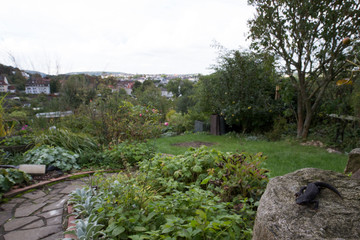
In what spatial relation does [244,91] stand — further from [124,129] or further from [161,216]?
[161,216]

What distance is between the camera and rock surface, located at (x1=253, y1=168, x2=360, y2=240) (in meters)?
0.95

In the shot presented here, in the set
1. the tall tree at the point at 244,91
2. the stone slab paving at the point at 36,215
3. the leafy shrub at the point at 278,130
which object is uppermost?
the tall tree at the point at 244,91

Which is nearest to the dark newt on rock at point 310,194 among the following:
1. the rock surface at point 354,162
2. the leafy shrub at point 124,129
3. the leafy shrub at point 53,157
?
the rock surface at point 354,162

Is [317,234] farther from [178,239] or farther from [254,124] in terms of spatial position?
[254,124]

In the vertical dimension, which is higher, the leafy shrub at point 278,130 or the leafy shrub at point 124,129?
the leafy shrub at point 124,129

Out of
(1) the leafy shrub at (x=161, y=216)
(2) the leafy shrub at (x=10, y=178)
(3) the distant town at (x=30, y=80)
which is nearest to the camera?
(1) the leafy shrub at (x=161, y=216)

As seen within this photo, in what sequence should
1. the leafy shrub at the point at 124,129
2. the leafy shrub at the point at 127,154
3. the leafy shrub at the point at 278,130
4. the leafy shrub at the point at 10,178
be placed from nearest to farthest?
1. the leafy shrub at the point at 10,178
2. the leafy shrub at the point at 127,154
3. the leafy shrub at the point at 124,129
4. the leafy shrub at the point at 278,130

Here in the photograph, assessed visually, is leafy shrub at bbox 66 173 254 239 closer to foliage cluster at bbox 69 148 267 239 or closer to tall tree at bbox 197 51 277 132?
foliage cluster at bbox 69 148 267 239

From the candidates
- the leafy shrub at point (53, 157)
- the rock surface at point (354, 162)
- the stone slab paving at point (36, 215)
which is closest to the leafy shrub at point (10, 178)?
the stone slab paving at point (36, 215)

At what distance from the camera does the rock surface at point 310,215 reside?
948 millimetres

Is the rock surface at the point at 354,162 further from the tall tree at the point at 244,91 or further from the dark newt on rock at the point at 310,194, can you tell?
the tall tree at the point at 244,91

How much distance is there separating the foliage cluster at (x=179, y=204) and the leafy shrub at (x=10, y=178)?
1.19 metres

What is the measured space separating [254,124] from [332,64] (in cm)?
355

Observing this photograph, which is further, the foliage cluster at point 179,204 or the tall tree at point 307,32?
the tall tree at point 307,32
